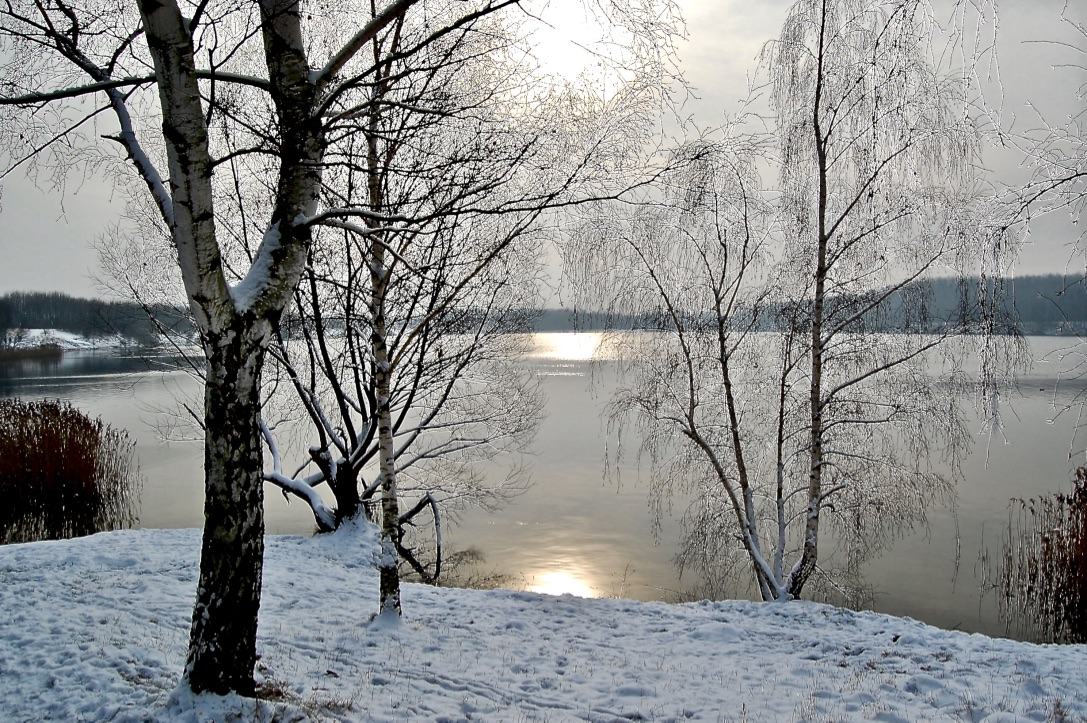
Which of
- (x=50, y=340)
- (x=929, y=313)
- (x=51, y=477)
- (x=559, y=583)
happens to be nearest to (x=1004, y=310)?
(x=929, y=313)

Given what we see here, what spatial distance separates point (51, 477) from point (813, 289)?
54.1 feet

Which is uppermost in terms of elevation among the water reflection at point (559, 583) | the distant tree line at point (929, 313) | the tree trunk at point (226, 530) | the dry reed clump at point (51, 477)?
the distant tree line at point (929, 313)

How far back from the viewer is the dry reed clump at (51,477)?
15148 mm

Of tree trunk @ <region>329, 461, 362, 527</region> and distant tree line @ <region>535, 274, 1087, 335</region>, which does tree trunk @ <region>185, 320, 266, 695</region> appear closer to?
distant tree line @ <region>535, 274, 1087, 335</region>

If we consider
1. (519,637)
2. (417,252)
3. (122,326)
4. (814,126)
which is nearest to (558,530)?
(417,252)

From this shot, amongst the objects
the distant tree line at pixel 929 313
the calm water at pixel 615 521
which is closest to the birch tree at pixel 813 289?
the distant tree line at pixel 929 313

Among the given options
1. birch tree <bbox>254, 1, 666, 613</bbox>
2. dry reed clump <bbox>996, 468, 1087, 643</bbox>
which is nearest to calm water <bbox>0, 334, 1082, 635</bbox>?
dry reed clump <bbox>996, 468, 1087, 643</bbox>

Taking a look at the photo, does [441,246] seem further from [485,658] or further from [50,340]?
[50,340]

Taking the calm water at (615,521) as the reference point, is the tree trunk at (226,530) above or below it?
above

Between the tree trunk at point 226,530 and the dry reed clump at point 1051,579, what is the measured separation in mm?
11880

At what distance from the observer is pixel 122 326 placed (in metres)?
17.0

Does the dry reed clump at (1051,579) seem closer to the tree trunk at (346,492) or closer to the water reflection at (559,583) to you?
the water reflection at (559,583)

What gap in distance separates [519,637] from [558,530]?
910cm

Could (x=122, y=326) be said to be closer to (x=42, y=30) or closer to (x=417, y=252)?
(x=417, y=252)
